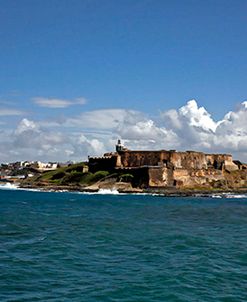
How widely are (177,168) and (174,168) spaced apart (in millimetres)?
1335

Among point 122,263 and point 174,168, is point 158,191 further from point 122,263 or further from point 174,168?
point 122,263

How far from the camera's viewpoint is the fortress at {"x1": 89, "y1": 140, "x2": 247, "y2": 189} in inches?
3787

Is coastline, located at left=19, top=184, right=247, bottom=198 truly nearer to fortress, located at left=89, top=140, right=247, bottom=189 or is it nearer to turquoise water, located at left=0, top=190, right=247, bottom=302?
fortress, located at left=89, top=140, right=247, bottom=189

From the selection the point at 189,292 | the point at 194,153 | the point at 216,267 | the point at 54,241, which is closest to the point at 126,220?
the point at 54,241

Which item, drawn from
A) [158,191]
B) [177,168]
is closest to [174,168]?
[177,168]

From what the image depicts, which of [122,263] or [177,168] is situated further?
[177,168]

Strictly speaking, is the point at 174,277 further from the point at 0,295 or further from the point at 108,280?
the point at 0,295

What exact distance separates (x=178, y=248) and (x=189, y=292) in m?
7.83

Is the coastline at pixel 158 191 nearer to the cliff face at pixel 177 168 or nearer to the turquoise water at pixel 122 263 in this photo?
the cliff face at pixel 177 168

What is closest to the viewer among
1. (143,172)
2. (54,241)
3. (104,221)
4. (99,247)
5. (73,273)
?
(73,273)

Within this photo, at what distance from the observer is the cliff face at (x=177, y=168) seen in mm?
96188

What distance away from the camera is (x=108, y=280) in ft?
52.9

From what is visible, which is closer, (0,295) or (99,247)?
(0,295)

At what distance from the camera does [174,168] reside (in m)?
99.1
